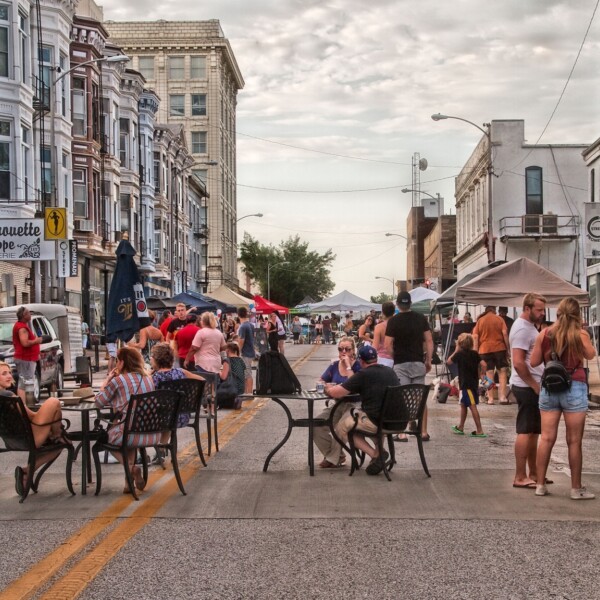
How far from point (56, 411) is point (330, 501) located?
2543 millimetres

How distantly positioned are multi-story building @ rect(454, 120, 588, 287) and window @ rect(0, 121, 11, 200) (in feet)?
85.0

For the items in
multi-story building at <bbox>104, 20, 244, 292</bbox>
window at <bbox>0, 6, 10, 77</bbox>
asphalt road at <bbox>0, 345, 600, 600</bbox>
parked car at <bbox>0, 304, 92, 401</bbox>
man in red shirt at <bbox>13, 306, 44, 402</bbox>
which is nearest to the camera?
asphalt road at <bbox>0, 345, 600, 600</bbox>

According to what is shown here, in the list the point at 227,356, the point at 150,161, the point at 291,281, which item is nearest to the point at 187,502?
the point at 227,356

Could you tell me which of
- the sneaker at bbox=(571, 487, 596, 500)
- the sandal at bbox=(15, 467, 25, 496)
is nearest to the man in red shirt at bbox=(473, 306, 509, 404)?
the sneaker at bbox=(571, 487, 596, 500)

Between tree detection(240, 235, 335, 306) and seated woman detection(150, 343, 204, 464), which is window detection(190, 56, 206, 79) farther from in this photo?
seated woman detection(150, 343, 204, 464)

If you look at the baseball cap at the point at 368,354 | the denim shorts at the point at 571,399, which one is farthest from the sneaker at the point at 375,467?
the denim shorts at the point at 571,399

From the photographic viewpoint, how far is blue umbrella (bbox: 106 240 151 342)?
598 inches

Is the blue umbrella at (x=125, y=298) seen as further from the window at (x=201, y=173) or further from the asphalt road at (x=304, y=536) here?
the window at (x=201, y=173)

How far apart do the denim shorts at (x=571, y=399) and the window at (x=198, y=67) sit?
3432 inches

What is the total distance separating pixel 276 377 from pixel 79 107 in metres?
36.3

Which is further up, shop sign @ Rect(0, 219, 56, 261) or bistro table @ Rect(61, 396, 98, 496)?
shop sign @ Rect(0, 219, 56, 261)

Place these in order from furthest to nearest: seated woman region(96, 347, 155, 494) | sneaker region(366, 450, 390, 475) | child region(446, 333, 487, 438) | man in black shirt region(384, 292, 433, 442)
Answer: child region(446, 333, 487, 438) → man in black shirt region(384, 292, 433, 442) → sneaker region(366, 450, 390, 475) → seated woman region(96, 347, 155, 494)

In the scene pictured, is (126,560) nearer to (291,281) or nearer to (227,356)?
(227,356)

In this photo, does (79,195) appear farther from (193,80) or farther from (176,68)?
(176,68)
